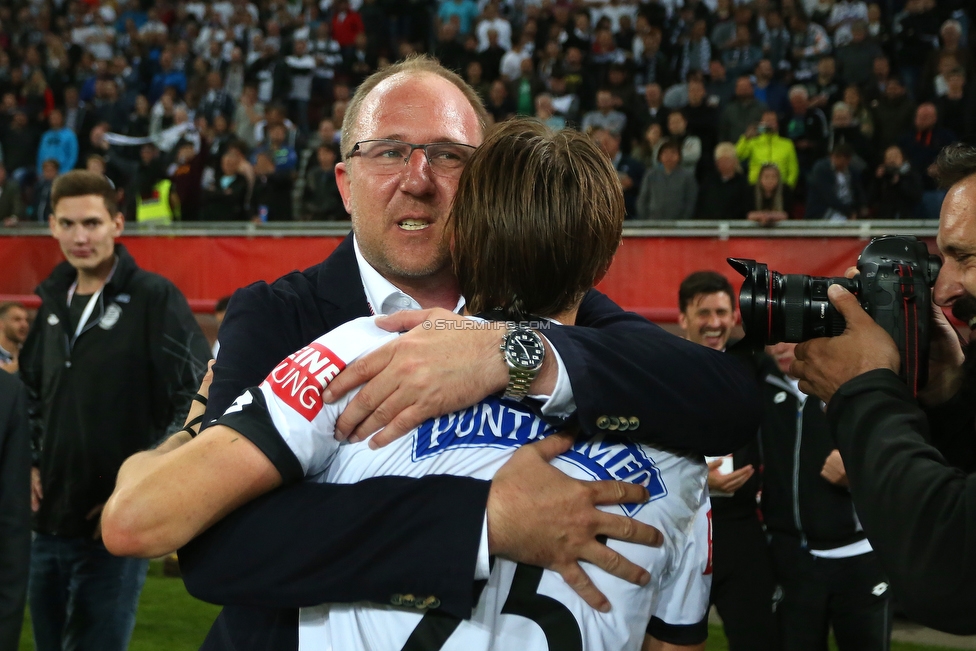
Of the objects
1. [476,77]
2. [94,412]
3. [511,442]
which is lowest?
[94,412]

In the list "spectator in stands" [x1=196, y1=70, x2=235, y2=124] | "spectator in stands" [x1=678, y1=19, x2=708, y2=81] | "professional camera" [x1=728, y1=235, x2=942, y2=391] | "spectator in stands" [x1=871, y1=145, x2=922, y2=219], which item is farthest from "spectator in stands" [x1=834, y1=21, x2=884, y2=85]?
"professional camera" [x1=728, y1=235, x2=942, y2=391]

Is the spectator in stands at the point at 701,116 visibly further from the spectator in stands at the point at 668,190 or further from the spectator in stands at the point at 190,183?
the spectator in stands at the point at 190,183

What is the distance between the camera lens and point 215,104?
13.7 metres

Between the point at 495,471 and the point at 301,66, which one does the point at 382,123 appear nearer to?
the point at 495,471

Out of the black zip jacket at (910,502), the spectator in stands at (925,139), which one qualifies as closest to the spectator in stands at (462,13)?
the spectator in stands at (925,139)

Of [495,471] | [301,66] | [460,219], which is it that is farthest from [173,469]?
[301,66]

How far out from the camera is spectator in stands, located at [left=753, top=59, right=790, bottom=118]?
33.8ft

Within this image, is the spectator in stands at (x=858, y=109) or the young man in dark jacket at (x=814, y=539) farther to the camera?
the spectator in stands at (x=858, y=109)

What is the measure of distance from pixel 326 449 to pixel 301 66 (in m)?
13.4

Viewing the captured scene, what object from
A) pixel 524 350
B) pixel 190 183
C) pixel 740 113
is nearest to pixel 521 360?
pixel 524 350

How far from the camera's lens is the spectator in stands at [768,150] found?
9266 mm

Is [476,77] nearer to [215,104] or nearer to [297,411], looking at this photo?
[215,104]

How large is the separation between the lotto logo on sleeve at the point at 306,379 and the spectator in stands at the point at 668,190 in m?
8.09

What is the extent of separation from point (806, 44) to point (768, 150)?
2421 millimetres
